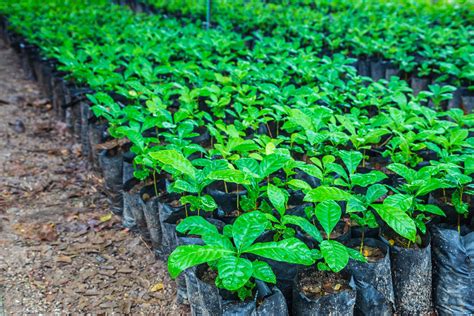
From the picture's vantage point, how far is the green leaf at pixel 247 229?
1.46 meters

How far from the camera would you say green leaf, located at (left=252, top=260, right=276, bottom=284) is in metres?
1.44

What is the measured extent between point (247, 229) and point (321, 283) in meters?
0.40

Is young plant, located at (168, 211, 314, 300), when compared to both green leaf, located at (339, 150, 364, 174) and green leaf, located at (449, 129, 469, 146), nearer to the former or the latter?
green leaf, located at (339, 150, 364, 174)

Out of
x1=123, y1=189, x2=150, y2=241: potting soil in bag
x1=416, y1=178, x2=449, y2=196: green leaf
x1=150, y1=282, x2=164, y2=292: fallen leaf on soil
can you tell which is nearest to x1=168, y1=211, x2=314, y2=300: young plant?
x1=416, y1=178, x2=449, y2=196: green leaf

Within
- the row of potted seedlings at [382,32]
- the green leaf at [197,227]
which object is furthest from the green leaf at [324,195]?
the row of potted seedlings at [382,32]

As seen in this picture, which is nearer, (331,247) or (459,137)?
(331,247)

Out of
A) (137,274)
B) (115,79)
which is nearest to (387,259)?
(137,274)

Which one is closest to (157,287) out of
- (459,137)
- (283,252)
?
(283,252)

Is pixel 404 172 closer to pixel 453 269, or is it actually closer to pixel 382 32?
pixel 453 269

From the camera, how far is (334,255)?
150 centimetres

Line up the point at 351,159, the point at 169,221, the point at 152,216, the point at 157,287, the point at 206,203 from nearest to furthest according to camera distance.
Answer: the point at 206,203 < the point at 351,159 < the point at 169,221 < the point at 157,287 < the point at 152,216

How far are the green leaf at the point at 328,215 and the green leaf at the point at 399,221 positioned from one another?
148 mm

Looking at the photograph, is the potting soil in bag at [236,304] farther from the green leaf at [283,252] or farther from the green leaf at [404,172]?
the green leaf at [404,172]

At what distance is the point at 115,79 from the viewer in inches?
126
